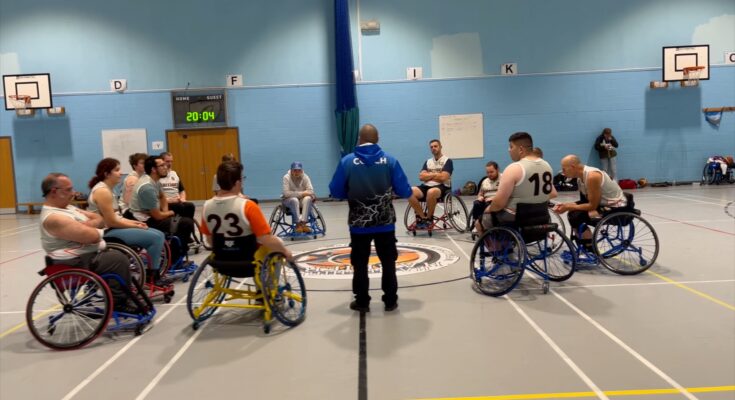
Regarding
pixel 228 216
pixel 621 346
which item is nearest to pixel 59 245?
pixel 228 216

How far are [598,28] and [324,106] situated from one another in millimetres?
6223

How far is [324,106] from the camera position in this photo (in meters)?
11.1

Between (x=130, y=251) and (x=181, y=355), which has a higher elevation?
(x=130, y=251)

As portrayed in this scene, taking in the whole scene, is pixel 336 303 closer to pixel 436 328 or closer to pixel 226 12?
A: pixel 436 328

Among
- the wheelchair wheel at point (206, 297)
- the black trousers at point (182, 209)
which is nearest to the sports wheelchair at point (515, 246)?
the wheelchair wheel at point (206, 297)

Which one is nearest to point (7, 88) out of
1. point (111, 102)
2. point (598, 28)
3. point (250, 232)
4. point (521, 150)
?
point (111, 102)

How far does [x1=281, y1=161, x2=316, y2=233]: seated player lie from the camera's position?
250 inches

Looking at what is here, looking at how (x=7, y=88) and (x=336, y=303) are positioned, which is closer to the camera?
(x=336, y=303)

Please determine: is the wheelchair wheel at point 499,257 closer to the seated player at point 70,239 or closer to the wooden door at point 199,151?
the seated player at point 70,239

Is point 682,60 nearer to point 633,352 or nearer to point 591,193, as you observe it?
point 591,193

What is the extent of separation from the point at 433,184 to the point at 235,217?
12.4 feet

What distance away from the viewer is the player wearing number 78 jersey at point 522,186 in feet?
12.0

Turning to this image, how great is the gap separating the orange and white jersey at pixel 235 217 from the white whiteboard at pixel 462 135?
337 inches

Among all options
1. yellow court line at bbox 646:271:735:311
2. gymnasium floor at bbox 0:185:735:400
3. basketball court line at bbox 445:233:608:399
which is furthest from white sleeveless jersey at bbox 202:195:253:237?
yellow court line at bbox 646:271:735:311
